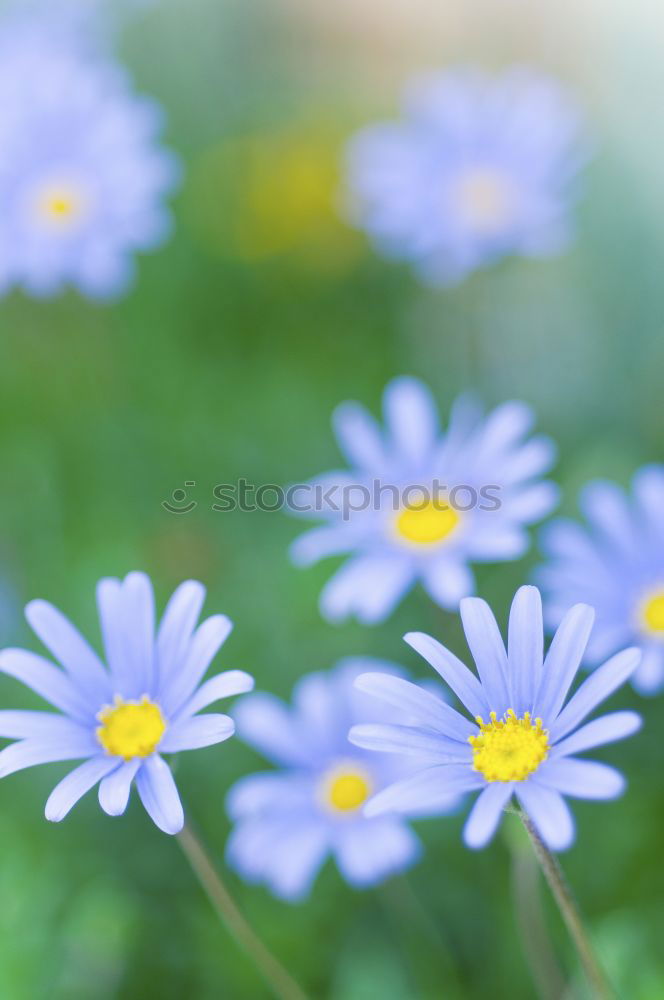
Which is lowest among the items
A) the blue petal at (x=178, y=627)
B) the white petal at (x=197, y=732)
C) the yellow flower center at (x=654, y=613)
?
the white petal at (x=197, y=732)

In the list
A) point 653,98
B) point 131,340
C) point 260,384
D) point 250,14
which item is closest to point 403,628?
point 260,384

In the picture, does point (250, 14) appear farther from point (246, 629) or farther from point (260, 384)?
point (246, 629)

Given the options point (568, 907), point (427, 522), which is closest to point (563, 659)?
point (568, 907)

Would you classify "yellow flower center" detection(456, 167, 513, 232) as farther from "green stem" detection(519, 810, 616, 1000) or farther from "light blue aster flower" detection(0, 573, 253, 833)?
"green stem" detection(519, 810, 616, 1000)

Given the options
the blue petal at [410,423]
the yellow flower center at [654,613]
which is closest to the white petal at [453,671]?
the yellow flower center at [654,613]

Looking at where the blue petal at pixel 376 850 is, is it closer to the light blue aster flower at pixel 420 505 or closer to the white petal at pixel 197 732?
the light blue aster flower at pixel 420 505

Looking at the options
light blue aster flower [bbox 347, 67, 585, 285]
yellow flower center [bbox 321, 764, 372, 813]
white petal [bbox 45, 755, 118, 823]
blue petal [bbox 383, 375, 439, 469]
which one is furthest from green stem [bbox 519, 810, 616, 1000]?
light blue aster flower [bbox 347, 67, 585, 285]
